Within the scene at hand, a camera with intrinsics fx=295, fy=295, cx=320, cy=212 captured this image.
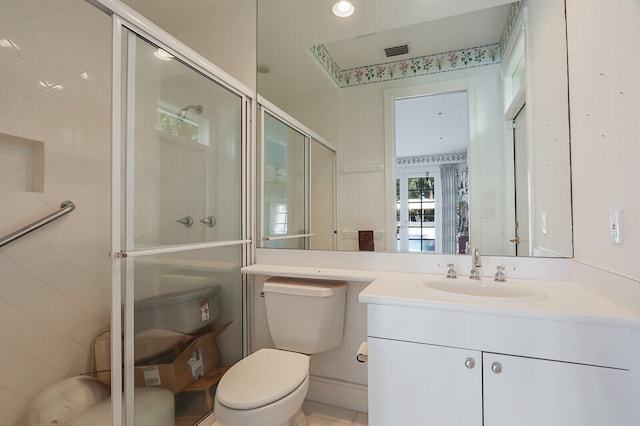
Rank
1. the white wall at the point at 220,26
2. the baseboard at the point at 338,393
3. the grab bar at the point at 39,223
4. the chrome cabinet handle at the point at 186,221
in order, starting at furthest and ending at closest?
the white wall at the point at 220,26
the baseboard at the point at 338,393
the chrome cabinet handle at the point at 186,221
the grab bar at the point at 39,223

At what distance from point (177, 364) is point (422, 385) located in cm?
109

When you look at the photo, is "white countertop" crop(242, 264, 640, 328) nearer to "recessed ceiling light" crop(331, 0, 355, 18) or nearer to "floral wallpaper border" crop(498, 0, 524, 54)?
"floral wallpaper border" crop(498, 0, 524, 54)

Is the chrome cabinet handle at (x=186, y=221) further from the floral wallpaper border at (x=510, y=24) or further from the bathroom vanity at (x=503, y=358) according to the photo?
the floral wallpaper border at (x=510, y=24)

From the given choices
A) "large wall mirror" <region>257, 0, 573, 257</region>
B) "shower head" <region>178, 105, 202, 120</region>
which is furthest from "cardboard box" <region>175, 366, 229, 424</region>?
→ "shower head" <region>178, 105, 202, 120</region>

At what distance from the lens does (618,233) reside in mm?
882

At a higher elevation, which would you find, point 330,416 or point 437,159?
point 437,159

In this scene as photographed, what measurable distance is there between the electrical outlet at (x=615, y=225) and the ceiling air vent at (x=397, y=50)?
120 centimetres

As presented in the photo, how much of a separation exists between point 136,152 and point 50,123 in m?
0.83

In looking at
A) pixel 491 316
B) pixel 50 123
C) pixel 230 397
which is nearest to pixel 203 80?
pixel 50 123

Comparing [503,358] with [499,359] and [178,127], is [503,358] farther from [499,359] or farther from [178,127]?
[178,127]

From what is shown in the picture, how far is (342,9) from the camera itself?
1.71 meters

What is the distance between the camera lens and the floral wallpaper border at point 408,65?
1489 mm

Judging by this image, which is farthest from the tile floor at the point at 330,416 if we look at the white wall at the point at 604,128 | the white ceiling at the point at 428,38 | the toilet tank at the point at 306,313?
the white ceiling at the point at 428,38

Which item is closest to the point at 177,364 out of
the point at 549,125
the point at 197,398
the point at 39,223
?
the point at 197,398
